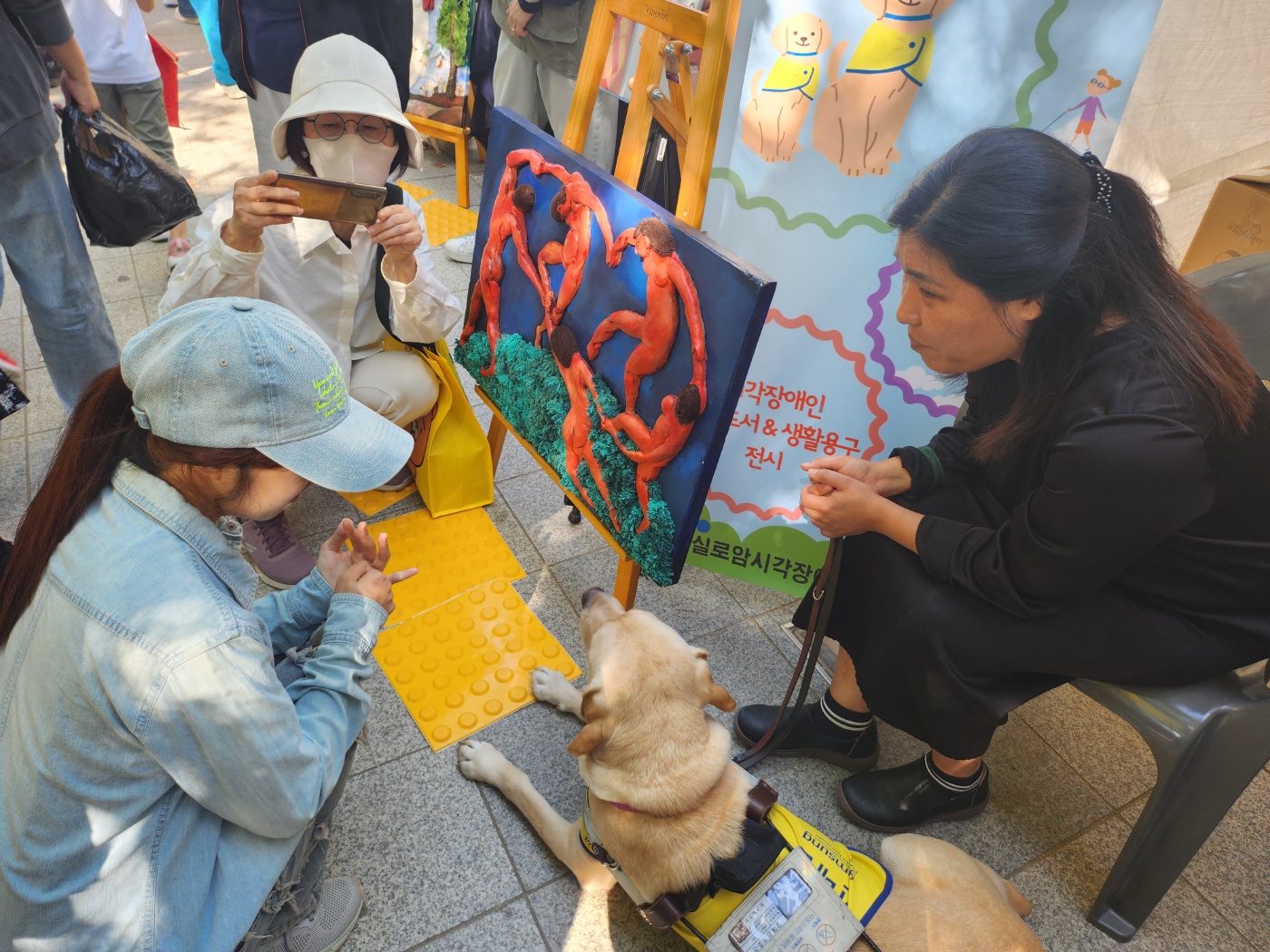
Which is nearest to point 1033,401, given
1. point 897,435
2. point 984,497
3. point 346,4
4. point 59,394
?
point 984,497

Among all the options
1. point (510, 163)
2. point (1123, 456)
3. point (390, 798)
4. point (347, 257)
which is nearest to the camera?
point (1123, 456)

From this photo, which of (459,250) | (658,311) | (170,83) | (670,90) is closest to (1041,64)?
(670,90)

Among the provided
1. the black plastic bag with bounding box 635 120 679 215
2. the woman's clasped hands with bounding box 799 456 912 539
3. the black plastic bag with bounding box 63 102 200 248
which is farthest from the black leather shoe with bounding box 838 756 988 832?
the black plastic bag with bounding box 63 102 200 248

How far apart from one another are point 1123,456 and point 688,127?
1.42 meters

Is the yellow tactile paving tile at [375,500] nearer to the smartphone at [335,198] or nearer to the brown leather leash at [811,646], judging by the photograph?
the smartphone at [335,198]

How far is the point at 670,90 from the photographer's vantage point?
2.37m

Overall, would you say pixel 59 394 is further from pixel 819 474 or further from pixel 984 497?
pixel 984 497

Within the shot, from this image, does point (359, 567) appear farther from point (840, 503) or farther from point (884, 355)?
point (884, 355)

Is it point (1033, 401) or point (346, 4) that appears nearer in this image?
point (1033, 401)

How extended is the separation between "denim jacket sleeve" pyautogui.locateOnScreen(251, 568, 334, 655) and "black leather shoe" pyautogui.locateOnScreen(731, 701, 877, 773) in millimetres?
1336

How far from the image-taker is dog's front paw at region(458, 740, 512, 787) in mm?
2205

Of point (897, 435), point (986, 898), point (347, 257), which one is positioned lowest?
point (986, 898)

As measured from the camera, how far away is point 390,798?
7.17 ft

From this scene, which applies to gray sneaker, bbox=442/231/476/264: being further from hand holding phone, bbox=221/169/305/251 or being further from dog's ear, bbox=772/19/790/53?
dog's ear, bbox=772/19/790/53
